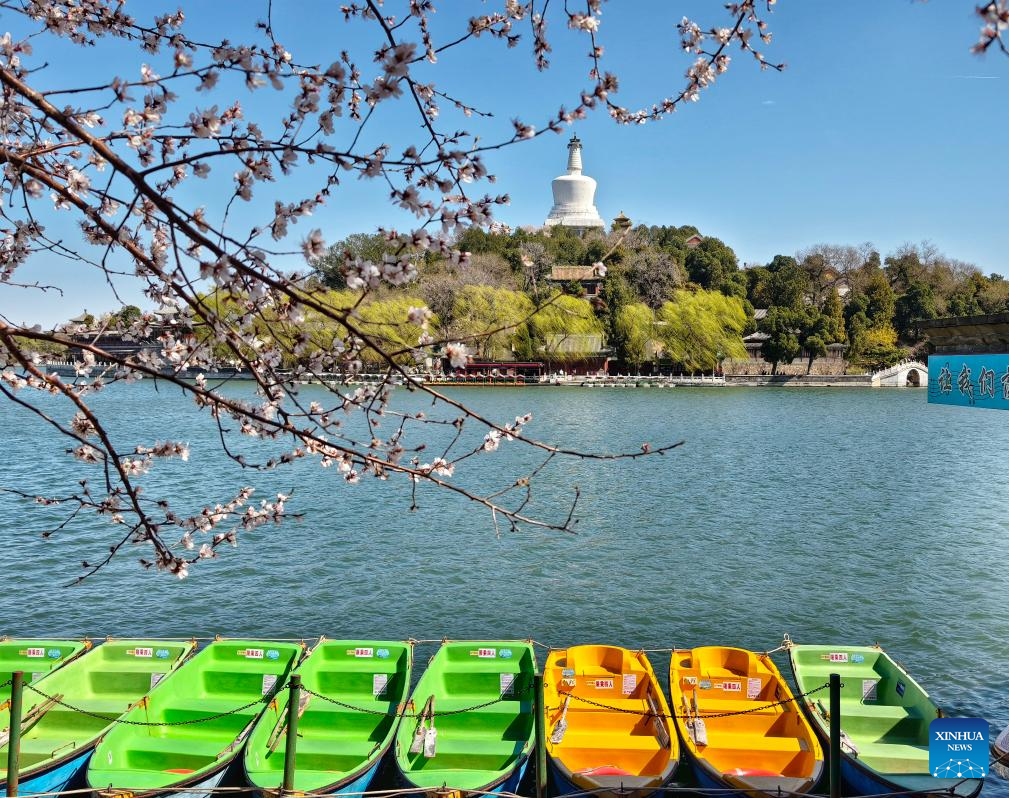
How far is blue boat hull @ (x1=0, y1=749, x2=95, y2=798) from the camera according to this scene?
6664 mm

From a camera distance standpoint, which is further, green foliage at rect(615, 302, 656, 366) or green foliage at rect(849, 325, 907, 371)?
green foliage at rect(849, 325, 907, 371)

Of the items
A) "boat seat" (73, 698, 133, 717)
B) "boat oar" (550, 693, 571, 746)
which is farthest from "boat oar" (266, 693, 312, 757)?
"boat oar" (550, 693, 571, 746)

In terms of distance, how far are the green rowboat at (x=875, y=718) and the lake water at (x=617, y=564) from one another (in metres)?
1.08

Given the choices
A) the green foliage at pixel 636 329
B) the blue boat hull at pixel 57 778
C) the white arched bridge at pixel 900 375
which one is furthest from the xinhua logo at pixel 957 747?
the white arched bridge at pixel 900 375

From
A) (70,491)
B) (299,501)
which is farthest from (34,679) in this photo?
(70,491)

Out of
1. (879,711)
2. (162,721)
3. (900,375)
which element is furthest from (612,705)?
(900,375)

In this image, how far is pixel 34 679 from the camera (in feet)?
28.2

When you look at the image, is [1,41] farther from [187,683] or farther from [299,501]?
[299,501]

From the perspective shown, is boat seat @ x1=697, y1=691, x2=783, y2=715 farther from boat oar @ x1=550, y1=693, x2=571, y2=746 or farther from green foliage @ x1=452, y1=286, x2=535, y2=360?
green foliage @ x1=452, y1=286, x2=535, y2=360

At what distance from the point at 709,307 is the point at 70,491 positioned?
1847 inches

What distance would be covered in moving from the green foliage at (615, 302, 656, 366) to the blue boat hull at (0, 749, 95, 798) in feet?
178

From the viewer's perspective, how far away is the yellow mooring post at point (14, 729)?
216 inches

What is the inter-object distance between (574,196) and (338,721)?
93.9 metres

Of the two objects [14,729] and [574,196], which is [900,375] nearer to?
[574,196]
